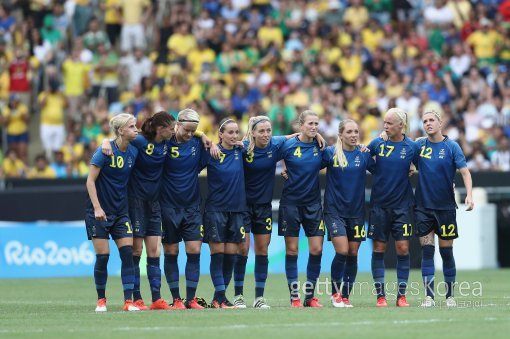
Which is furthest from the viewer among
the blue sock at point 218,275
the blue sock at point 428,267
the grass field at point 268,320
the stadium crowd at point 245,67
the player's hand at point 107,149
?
the stadium crowd at point 245,67

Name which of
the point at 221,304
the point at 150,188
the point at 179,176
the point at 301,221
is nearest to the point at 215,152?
the point at 179,176

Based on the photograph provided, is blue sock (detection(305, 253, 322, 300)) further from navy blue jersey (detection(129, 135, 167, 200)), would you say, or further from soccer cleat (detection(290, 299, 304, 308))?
navy blue jersey (detection(129, 135, 167, 200))

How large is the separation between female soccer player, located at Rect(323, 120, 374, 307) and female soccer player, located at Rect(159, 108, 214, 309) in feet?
5.03

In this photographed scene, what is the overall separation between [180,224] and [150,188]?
1.76 ft

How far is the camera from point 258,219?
51.6 feet

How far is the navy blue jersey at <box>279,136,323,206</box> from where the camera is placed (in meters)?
15.6

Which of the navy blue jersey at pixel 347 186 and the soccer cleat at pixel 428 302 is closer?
the soccer cleat at pixel 428 302

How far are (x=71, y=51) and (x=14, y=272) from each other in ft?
28.3

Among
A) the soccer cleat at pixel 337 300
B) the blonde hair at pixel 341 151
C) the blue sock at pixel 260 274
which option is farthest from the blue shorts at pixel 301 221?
the soccer cleat at pixel 337 300

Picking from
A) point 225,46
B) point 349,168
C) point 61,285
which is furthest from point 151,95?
point 349,168

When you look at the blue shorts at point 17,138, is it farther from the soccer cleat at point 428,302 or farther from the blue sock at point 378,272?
the soccer cleat at point 428,302

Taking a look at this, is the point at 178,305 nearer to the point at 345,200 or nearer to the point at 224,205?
the point at 224,205

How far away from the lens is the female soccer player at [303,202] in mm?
15523

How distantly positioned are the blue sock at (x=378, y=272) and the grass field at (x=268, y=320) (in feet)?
0.67
